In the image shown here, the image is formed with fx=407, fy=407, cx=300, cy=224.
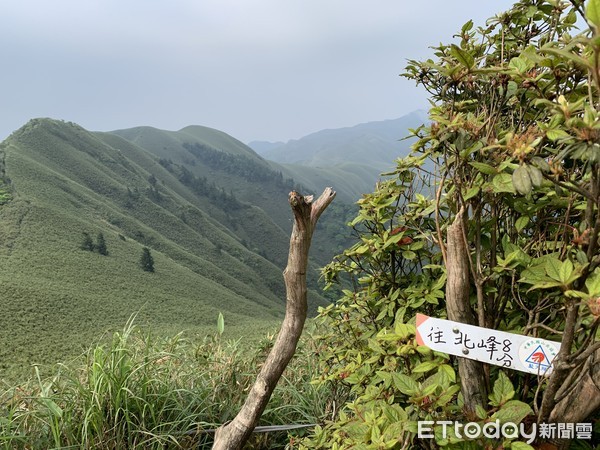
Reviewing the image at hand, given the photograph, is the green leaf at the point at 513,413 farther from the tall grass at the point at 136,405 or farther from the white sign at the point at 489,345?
the tall grass at the point at 136,405

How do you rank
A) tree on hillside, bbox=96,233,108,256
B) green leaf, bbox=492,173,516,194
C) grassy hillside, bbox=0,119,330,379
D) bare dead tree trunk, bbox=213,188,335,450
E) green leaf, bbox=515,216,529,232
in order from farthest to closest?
tree on hillside, bbox=96,233,108,256 < grassy hillside, bbox=0,119,330,379 < bare dead tree trunk, bbox=213,188,335,450 < green leaf, bbox=515,216,529,232 < green leaf, bbox=492,173,516,194

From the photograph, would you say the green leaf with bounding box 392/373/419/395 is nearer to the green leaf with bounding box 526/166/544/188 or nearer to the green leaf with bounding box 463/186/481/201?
the green leaf with bounding box 463/186/481/201

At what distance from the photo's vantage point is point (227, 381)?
310cm

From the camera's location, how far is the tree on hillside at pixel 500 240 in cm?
103

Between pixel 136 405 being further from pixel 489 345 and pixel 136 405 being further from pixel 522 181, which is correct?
pixel 522 181

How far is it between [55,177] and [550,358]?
35.6 m

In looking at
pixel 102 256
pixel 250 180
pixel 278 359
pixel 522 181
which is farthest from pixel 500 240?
pixel 250 180

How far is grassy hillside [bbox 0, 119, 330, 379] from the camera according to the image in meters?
14.9

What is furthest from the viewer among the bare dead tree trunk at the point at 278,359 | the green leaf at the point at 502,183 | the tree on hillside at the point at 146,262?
the tree on hillside at the point at 146,262

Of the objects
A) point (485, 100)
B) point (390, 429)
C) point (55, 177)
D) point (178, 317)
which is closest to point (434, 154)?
point (485, 100)

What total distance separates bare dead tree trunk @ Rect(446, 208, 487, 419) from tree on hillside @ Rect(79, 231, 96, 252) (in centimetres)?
2551

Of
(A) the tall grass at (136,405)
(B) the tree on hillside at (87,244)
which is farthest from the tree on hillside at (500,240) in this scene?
(B) the tree on hillside at (87,244)

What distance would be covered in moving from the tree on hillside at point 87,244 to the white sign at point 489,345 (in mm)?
25505

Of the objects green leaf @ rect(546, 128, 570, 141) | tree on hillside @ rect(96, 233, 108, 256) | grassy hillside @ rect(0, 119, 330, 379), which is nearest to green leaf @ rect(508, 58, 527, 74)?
green leaf @ rect(546, 128, 570, 141)
